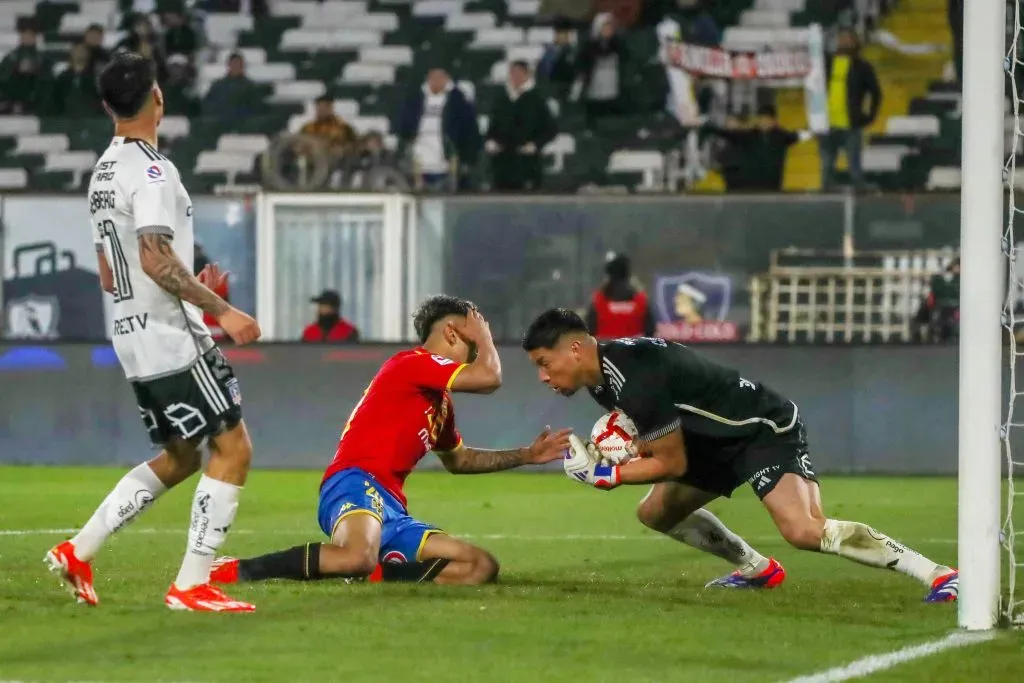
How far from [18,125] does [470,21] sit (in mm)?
6683

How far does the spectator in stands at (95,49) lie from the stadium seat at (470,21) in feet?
16.6

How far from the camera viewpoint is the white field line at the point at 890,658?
5404 mm

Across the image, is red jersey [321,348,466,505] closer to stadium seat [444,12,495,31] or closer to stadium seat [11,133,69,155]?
stadium seat [11,133,69,155]

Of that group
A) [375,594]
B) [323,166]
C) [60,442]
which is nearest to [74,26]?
[323,166]

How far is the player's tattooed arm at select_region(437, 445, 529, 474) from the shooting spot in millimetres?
8006

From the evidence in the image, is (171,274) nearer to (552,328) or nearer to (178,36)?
(552,328)

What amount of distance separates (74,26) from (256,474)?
42.4ft

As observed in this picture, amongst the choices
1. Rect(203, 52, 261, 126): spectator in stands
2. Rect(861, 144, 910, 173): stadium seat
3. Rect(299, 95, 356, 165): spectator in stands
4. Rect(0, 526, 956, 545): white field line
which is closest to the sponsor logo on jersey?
Rect(861, 144, 910, 173): stadium seat

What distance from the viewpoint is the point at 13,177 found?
77.9ft

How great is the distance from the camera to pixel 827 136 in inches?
798

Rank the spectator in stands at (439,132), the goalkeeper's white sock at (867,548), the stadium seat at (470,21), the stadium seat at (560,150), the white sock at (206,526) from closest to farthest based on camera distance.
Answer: the white sock at (206,526) → the goalkeeper's white sock at (867,548) → the spectator in stands at (439,132) → the stadium seat at (560,150) → the stadium seat at (470,21)

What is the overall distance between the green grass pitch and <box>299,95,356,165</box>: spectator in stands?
10148 millimetres

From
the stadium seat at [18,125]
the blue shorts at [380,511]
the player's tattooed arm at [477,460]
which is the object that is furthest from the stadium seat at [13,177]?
the blue shorts at [380,511]

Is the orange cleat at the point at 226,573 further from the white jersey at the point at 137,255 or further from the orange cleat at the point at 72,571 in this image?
the white jersey at the point at 137,255
